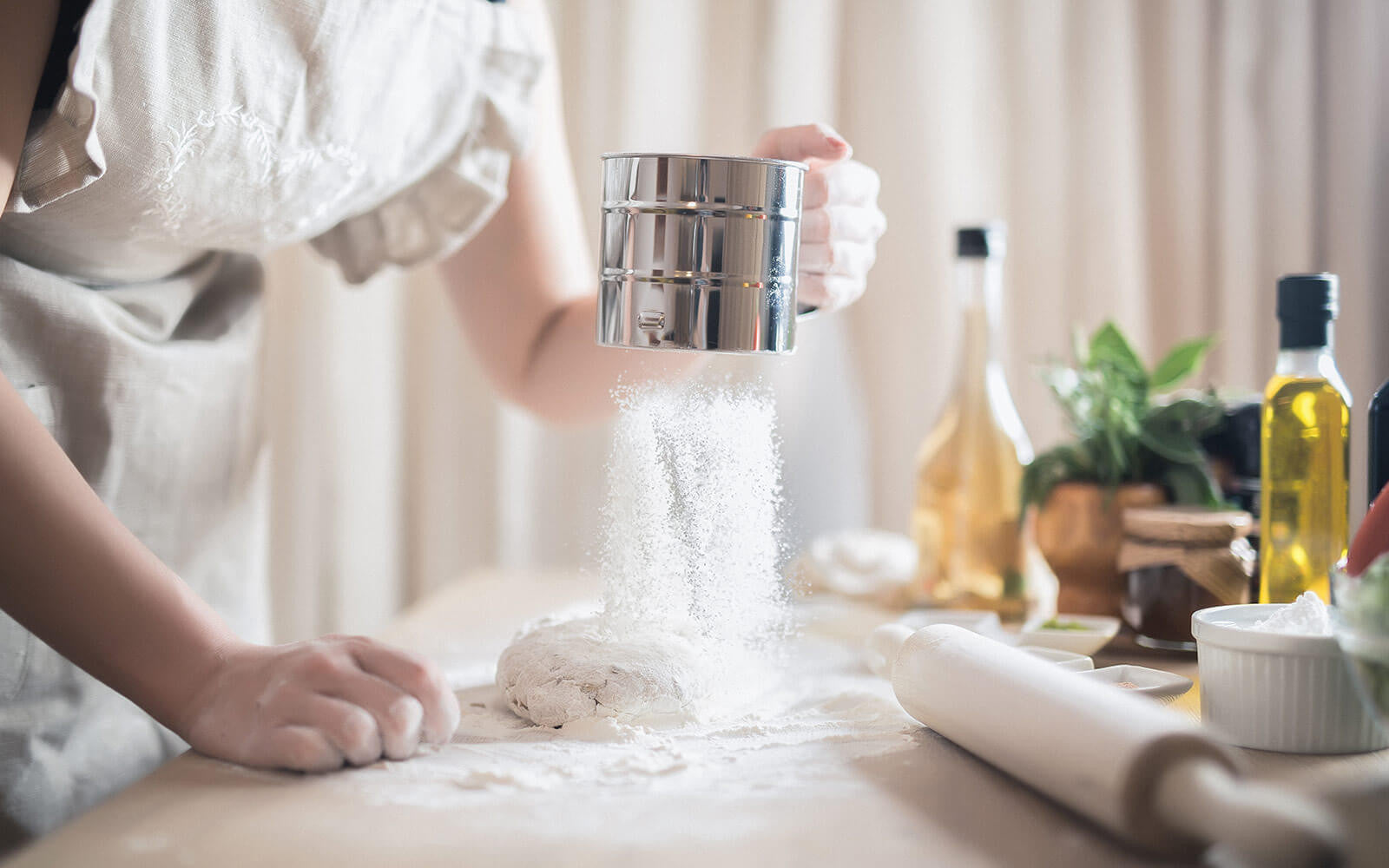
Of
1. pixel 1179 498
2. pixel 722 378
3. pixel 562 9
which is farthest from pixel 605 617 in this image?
pixel 562 9

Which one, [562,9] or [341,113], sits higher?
[562,9]

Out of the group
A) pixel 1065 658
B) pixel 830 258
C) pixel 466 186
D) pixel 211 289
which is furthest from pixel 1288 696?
pixel 211 289

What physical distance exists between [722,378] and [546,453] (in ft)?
3.86

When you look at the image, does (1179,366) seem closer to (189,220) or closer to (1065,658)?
(1065,658)

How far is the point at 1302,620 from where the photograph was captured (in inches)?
24.1

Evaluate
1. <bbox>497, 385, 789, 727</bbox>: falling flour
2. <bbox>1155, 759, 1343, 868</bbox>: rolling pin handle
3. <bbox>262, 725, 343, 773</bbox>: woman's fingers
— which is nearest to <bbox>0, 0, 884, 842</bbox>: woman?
<bbox>262, 725, 343, 773</bbox>: woman's fingers

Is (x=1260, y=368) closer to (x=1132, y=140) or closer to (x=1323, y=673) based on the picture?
(x=1132, y=140)

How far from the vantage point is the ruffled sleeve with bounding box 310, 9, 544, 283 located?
92 centimetres

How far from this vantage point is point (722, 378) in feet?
2.59

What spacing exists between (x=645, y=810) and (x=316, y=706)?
179 millimetres

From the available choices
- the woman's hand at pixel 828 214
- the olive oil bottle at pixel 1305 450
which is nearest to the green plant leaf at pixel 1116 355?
the olive oil bottle at pixel 1305 450

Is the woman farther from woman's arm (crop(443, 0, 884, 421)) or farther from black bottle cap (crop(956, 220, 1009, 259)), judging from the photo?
black bottle cap (crop(956, 220, 1009, 259))

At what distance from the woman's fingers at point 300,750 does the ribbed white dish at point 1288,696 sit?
1.62ft

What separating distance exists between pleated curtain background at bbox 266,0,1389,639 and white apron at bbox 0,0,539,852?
72 centimetres
